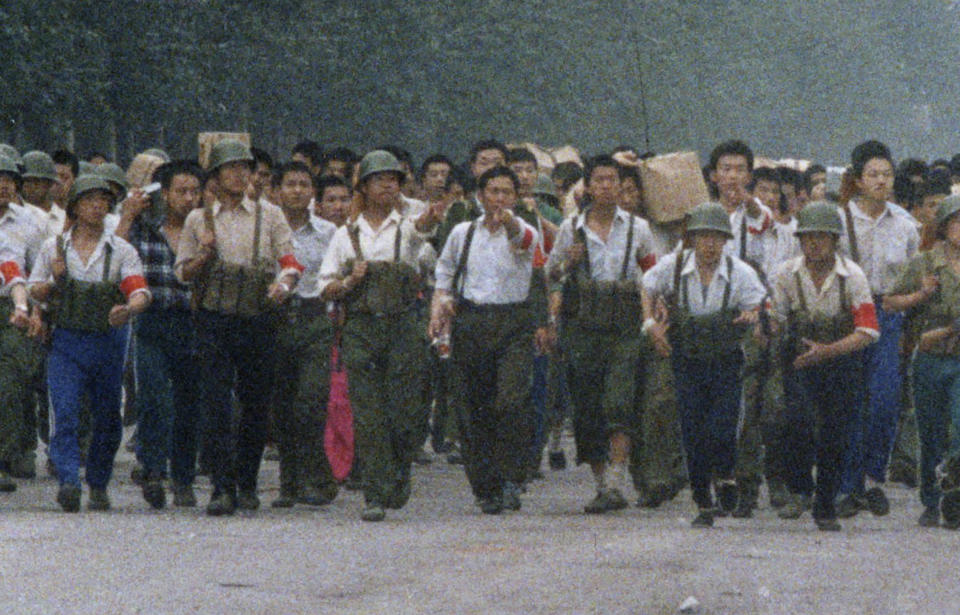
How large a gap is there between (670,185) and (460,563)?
170 inches

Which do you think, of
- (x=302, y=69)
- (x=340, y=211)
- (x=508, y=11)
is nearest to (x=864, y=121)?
(x=508, y=11)

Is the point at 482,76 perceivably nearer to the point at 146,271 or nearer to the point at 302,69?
the point at 302,69

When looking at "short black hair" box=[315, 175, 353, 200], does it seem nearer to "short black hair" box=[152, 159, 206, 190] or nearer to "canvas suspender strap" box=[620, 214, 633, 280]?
"short black hair" box=[152, 159, 206, 190]

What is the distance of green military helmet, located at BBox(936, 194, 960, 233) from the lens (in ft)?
43.0

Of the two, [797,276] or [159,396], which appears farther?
[159,396]

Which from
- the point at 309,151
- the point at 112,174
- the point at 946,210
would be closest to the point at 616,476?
the point at 946,210

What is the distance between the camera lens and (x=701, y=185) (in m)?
14.6

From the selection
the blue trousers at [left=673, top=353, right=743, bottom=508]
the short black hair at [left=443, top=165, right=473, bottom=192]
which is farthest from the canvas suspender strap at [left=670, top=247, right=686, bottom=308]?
the short black hair at [left=443, top=165, right=473, bottom=192]

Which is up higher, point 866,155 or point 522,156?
point 522,156

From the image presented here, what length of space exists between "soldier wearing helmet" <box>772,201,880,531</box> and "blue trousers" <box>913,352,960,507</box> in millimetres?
431

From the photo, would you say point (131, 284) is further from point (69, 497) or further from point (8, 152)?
point (8, 152)

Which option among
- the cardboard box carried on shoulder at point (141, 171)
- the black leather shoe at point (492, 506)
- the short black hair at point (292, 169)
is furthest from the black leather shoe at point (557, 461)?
the black leather shoe at point (492, 506)

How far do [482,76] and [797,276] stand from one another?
4226 cm

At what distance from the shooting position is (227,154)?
1331 centimetres
